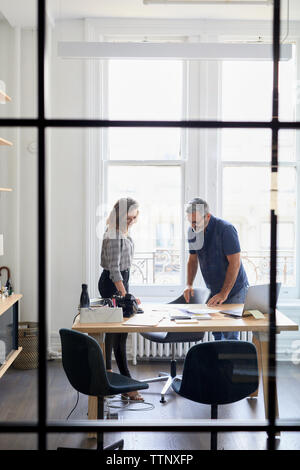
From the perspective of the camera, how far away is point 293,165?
246cm

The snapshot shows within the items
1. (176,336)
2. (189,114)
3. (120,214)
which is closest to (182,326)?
(176,336)

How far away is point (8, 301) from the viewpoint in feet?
13.0

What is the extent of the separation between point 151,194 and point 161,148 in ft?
1.35

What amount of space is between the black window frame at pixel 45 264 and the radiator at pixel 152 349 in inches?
85.4

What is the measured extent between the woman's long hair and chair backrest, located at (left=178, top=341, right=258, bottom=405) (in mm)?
1224

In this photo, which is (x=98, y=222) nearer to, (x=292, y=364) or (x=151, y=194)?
(x=151, y=194)

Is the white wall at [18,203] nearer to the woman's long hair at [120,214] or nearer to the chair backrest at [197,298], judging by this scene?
the woman's long hair at [120,214]

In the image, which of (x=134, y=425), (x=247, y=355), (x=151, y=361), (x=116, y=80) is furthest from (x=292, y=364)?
(x=116, y=80)

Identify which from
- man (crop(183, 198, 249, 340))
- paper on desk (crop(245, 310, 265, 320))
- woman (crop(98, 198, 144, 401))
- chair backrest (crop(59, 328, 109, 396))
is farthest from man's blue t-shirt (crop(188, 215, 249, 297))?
chair backrest (crop(59, 328, 109, 396))

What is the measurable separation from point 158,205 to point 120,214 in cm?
66

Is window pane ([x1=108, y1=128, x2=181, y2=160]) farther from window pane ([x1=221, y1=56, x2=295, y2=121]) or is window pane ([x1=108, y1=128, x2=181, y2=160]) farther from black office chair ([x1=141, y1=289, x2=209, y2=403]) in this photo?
black office chair ([x1=141, y1=289, x2=209, y2=403])

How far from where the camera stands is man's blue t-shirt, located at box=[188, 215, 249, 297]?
144 inches

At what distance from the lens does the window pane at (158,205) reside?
405 centimetres

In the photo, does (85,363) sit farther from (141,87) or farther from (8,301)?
(141,87)
